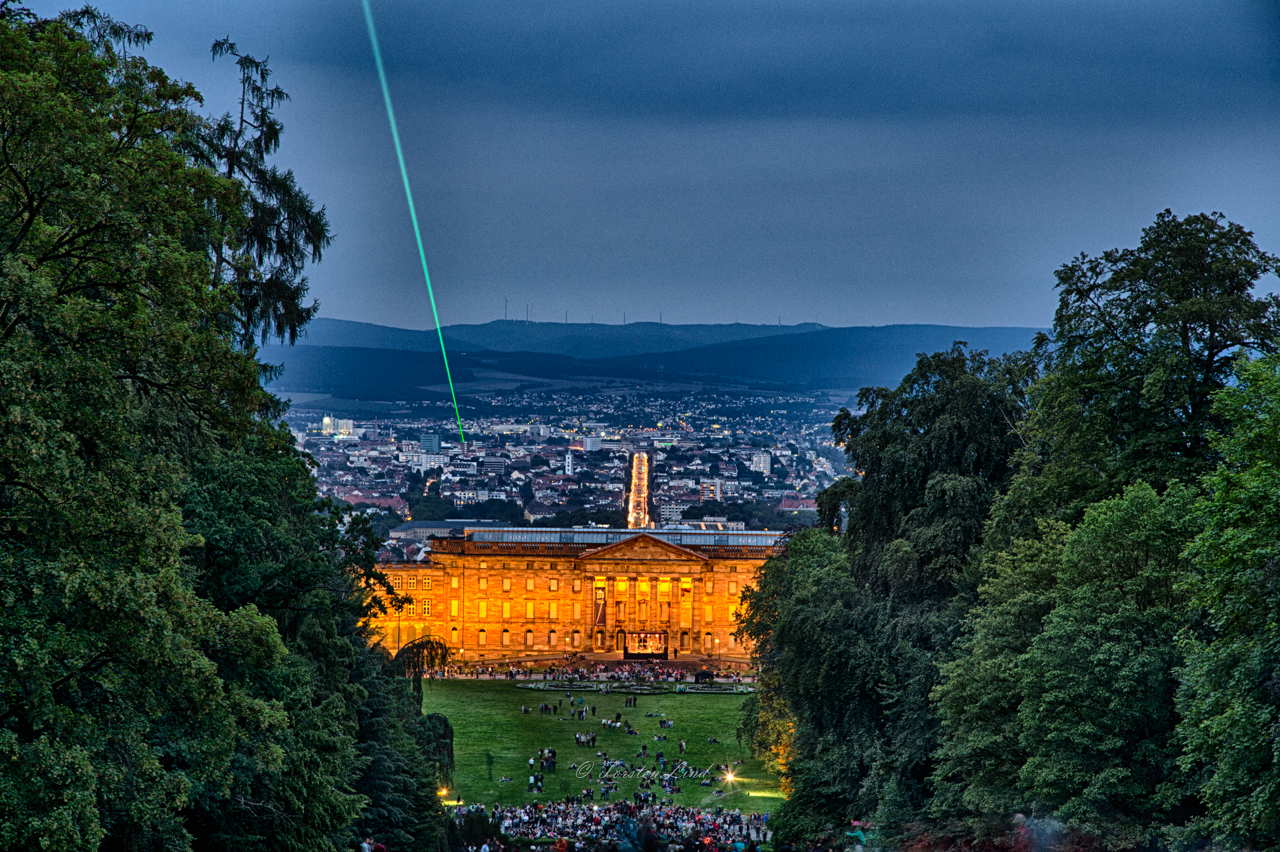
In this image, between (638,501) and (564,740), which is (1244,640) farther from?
(638,501)

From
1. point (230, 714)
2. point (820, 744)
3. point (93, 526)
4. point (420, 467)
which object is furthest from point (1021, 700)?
point (420, 467)

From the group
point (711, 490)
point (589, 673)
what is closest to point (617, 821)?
point (589, 673)

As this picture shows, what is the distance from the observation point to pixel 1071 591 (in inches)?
898

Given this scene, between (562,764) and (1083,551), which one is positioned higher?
(1083,551)

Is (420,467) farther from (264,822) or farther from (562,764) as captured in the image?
(264,822)

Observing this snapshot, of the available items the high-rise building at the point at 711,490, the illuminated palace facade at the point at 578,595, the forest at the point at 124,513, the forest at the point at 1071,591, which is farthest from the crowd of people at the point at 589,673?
the high-rise building at the point at 711,490

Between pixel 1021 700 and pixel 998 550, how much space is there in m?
4.01

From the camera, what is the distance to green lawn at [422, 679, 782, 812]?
1633 inches

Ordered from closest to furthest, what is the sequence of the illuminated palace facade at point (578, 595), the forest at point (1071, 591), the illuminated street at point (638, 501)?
1. the forest at point (1071, 591)
2. the illuminated palace facade at point (578, 595)
3. the illuminated street at point (638, 501)

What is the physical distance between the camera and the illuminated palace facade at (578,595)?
8525 cm

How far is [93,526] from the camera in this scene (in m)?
12.9

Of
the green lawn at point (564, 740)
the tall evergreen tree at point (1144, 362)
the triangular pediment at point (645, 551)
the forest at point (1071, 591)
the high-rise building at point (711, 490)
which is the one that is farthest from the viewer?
the high-rise building at point (711, 490)

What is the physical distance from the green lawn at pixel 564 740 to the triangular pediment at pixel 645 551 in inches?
770

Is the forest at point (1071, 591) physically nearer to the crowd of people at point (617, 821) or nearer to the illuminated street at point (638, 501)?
the crowd of people at point (617, 821)
